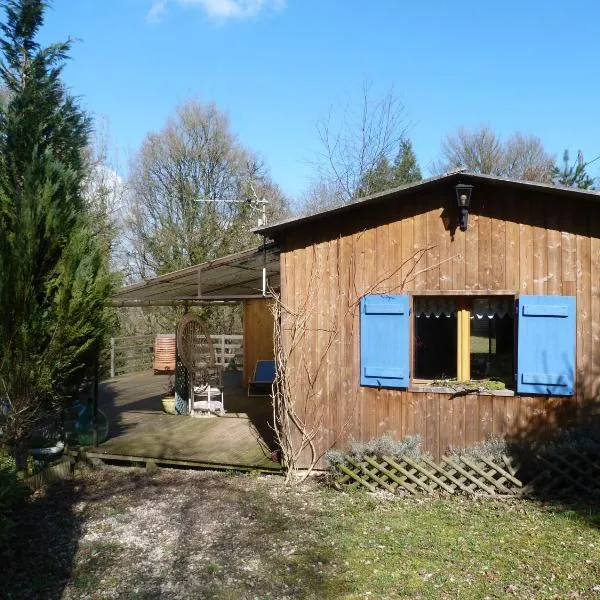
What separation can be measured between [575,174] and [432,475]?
12568 millimetres

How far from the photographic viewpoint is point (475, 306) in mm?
6980

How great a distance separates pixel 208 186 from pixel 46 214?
16.2m

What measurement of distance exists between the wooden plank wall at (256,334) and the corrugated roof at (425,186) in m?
7.01

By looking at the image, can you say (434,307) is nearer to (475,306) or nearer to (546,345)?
(475,306)

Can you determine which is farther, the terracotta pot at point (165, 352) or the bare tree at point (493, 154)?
the bare tree at point (493, 154)

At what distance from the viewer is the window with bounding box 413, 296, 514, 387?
22.8 ft

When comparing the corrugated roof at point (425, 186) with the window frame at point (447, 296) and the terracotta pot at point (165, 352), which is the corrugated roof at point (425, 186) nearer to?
the window frame at point (447, 296)

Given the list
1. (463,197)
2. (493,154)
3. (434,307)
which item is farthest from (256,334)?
(493,154)

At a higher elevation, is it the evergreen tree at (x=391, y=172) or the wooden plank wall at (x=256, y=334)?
the evergreen tree at (x=391, y=172)

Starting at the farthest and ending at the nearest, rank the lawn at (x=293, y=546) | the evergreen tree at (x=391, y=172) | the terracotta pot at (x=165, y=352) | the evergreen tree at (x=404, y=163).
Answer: the evergreen tree at (x=404, y=163) → the evergreen tree at (x=391, y=172) → the terracotta pot at (x=165, y=352) → the lawn at (x=293, y=546)

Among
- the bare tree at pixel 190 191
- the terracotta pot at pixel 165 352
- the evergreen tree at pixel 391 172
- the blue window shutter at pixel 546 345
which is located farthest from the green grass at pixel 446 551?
the evergreen tree at pixel 391 172

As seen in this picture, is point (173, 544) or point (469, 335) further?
point (469, 335)

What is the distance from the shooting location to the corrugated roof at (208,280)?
8.79 meters

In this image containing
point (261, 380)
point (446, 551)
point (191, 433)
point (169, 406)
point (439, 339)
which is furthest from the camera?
point (261, 380)
